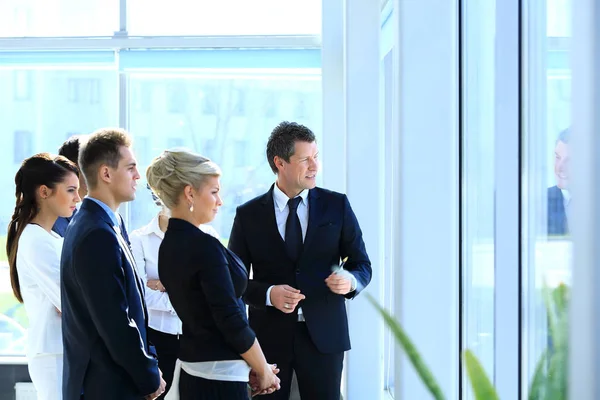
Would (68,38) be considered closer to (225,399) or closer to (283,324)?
(283,324)

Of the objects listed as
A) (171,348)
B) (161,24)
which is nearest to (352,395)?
(171,348)

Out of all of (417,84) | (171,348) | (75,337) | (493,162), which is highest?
(417,84)

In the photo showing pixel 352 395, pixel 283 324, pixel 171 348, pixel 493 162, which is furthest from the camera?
pixel 352 395

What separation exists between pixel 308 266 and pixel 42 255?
1137 millimetres

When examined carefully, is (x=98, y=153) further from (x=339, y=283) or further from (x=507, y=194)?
(x=507, y=194)

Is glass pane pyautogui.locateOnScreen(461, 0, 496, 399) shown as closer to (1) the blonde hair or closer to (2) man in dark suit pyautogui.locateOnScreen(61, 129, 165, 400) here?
(1) the blonde hair

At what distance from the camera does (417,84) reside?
2723mm

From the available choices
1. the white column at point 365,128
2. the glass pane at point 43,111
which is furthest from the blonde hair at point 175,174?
the glass pane at point 43,111

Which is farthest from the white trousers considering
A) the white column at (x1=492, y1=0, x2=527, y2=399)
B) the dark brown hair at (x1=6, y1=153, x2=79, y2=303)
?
the white column at (x1=492, y1=0, x2=527, y2=399)

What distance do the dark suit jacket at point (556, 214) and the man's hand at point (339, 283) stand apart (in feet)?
4.97

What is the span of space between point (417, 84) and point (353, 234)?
3.62 feet

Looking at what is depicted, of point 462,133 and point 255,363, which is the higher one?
point 462,133

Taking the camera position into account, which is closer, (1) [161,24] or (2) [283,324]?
(2) [283,324]

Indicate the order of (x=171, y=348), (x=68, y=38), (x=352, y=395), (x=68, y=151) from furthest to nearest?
(x=68, y=38)
(x=352, y=395)
(x=171, y=348)
(x=68, y=151)
